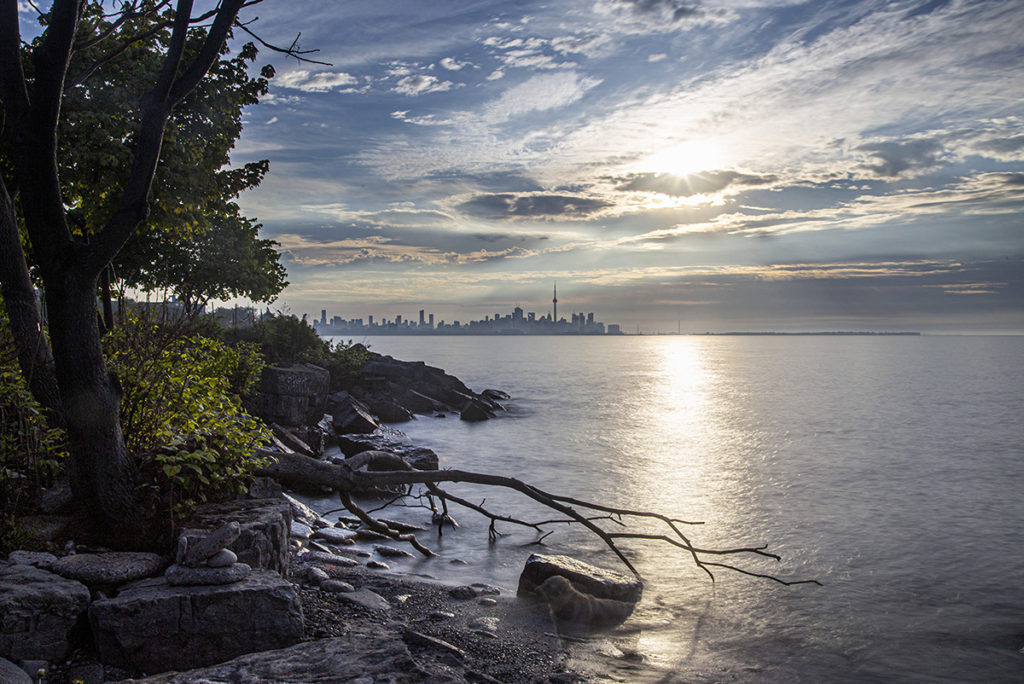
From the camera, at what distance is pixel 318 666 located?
4.71 meters

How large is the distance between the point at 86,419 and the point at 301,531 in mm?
4414

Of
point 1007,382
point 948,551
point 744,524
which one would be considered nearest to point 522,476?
point 744,524

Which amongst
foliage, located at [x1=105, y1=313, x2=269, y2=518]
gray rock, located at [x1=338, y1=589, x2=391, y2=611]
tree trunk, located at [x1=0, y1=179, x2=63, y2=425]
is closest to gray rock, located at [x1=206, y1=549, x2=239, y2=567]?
foliage, located at [x1=105, y1=313, x2=269, y2=518]

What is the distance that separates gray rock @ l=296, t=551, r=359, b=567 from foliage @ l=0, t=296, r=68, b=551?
11.1 feet

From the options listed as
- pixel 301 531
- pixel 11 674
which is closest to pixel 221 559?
pixel 11 674

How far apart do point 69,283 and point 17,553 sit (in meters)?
2.79

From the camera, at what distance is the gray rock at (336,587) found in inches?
310

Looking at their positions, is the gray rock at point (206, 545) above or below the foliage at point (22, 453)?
below

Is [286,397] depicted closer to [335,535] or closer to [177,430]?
[335,535]

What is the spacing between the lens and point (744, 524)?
1694 centimetres

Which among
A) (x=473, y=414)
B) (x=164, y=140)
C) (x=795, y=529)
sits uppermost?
(x=164, y=140)

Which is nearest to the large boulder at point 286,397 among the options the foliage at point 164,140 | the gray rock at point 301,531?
the foliage at point 164,140

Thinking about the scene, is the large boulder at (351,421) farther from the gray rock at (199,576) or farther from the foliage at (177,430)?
the gray rock at (199,576)

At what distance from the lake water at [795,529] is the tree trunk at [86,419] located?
16.2ft
